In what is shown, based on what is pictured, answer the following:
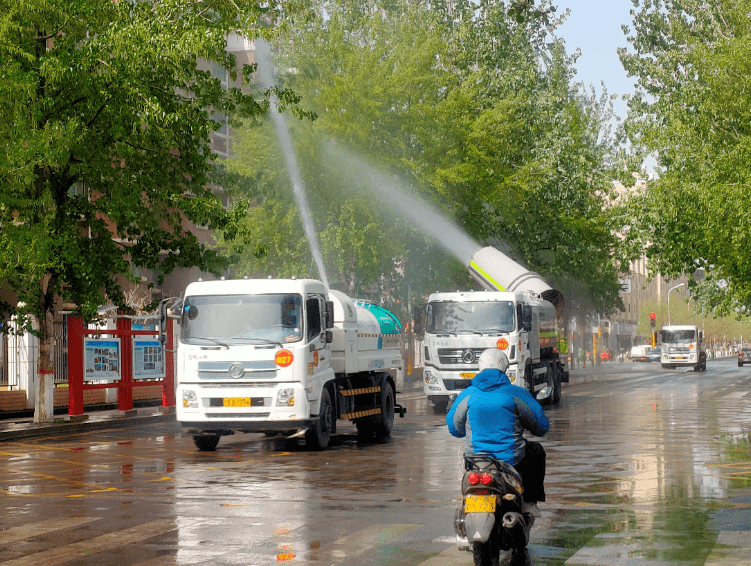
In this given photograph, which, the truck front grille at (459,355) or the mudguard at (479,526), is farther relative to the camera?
the truck front grille at (459,355)

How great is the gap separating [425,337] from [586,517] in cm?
1836

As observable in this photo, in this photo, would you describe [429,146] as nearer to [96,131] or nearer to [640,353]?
[96,131]

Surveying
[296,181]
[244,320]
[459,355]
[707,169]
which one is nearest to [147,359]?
[459,355]

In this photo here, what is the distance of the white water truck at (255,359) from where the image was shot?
19.2 m

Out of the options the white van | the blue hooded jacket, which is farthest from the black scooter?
the white van

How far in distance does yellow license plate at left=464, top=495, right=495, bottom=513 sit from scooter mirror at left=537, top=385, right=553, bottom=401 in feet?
81.5

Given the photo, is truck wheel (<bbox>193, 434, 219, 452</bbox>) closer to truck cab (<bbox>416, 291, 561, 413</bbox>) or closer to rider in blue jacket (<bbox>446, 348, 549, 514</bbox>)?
truck cab (<bbox>416, 291, 561, 413</bbox>)

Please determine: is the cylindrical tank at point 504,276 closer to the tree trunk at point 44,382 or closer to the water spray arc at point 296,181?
the water spray arc at point 296,181

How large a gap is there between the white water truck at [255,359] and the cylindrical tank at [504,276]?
18070 mm

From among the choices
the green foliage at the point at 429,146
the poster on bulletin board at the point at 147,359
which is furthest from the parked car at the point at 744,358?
the poster on bulletin board at the point at 147,359

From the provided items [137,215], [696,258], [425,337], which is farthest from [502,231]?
[137,215]

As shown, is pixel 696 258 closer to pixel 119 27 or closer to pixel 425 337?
pixel 425 337

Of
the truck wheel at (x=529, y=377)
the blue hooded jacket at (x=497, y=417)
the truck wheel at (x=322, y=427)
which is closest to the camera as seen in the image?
the blue hooded jacket at (x=497, y=417)

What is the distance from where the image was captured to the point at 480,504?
808 cm
